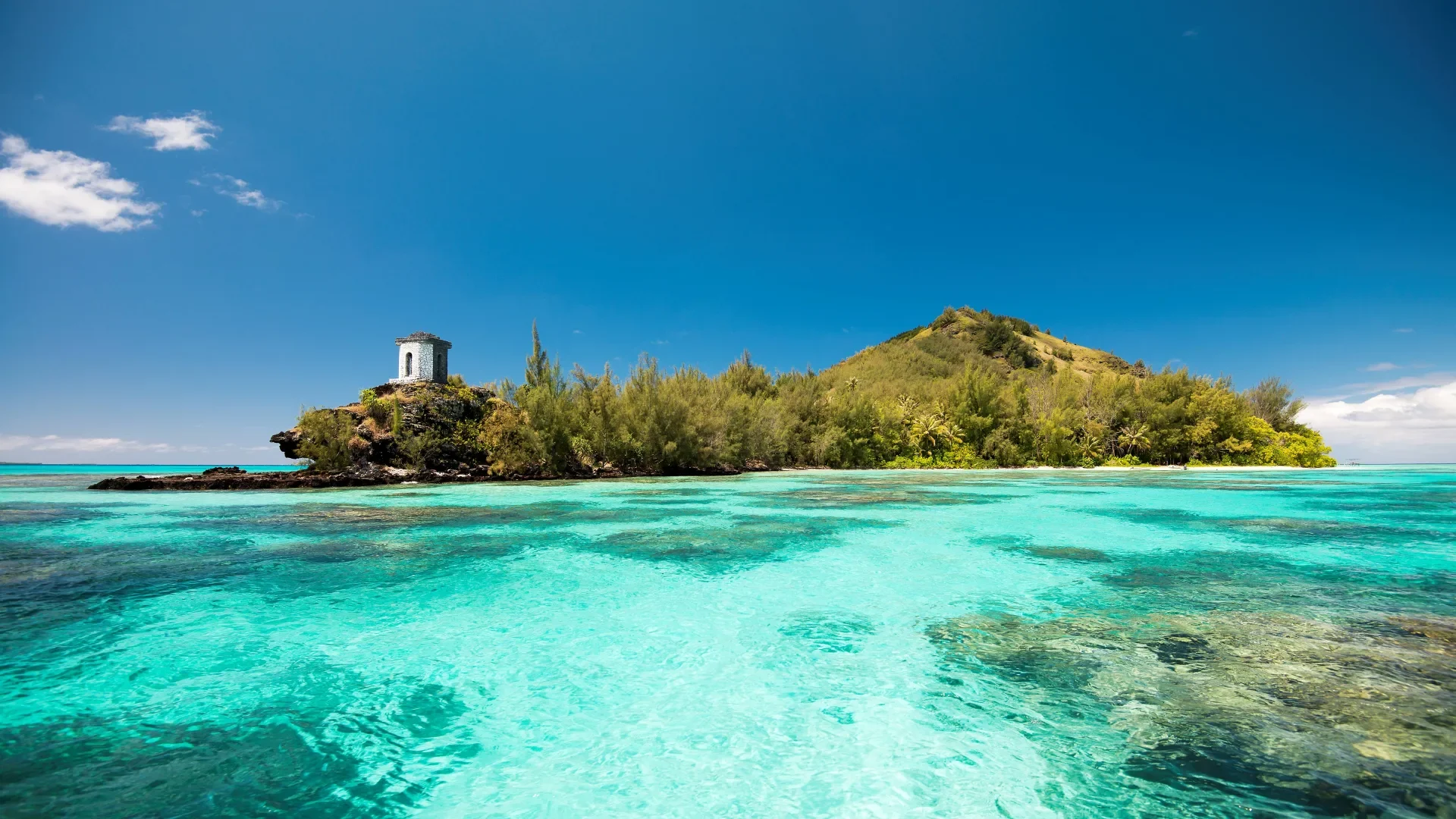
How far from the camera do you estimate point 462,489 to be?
2244 centimetres

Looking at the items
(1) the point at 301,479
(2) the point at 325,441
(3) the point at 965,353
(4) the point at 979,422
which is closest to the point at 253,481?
(1) the point at 301,479

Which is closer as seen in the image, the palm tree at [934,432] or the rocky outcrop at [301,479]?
the rocky outcrop at [301,479]

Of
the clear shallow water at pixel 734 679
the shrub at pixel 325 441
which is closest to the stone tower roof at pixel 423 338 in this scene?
the shrub at pixel 325 441

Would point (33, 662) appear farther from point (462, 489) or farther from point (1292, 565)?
point (462, 489)

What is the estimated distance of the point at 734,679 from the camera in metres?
3.99

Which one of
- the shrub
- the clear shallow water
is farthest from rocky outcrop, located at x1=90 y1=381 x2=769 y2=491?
the clear shallow water

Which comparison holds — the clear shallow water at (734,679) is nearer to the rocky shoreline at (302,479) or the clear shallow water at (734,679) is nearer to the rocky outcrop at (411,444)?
the rocky shoreline at (302,479)

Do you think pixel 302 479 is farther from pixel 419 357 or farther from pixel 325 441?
pixel 419 357

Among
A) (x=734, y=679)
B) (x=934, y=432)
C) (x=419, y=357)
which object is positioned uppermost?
(x=419, y=357)

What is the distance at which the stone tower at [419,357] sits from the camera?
33.3 meters

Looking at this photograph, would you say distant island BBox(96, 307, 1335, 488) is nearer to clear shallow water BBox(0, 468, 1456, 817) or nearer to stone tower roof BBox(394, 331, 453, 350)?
stone tower roof BBox(394, 331, 453, 350)

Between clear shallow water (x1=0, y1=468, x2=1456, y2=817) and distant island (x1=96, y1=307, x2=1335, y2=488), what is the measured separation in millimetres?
19893

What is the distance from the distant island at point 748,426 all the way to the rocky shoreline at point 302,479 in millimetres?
91

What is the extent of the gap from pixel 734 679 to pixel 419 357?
3439 cm
